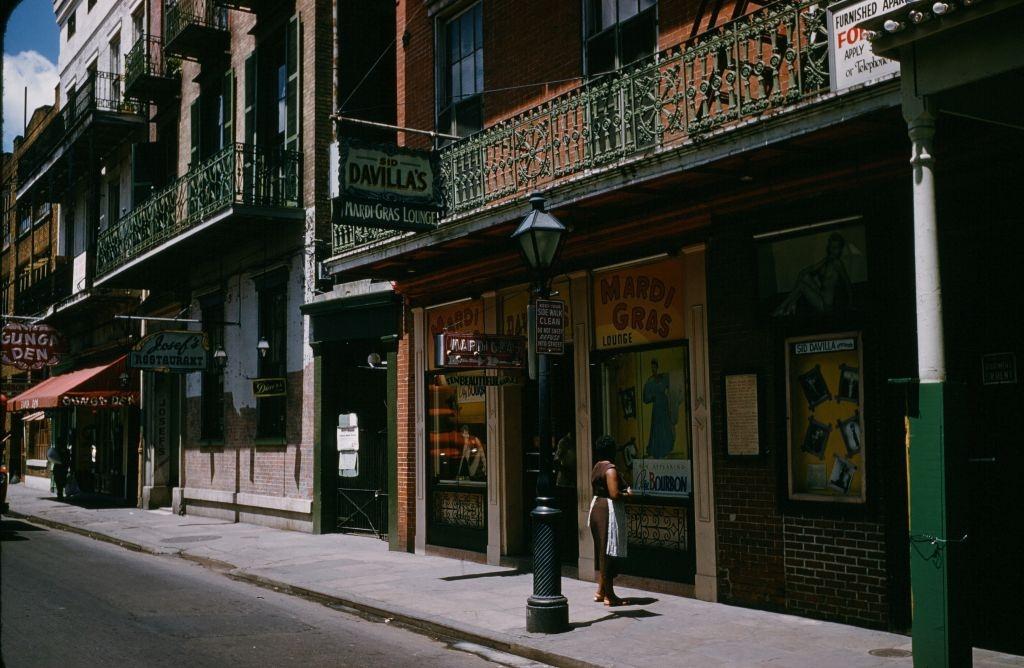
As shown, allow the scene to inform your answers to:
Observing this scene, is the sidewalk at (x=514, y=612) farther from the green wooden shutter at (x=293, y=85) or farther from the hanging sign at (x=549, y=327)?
the green wooden shutter at (x=293, y=85)

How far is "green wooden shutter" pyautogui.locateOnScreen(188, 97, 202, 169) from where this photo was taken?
74.8 feet

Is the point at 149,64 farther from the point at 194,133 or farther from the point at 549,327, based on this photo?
the point at 549,327

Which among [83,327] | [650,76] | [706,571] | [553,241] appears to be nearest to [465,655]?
[706,571]

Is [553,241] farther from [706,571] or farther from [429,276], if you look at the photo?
[429,276]

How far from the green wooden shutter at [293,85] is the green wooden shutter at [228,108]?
8.39 feet

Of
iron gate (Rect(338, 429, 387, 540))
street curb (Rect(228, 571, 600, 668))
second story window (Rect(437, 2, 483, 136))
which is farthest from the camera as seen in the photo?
iron gate (Rect(338, 429, 387, 540))

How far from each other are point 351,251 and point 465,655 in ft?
25.6

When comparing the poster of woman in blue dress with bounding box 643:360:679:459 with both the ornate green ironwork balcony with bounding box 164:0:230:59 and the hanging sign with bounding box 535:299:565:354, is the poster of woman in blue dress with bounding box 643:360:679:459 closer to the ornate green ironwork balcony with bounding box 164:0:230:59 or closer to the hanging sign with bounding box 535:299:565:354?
the hanging sign with bounding box 535:299:565:354

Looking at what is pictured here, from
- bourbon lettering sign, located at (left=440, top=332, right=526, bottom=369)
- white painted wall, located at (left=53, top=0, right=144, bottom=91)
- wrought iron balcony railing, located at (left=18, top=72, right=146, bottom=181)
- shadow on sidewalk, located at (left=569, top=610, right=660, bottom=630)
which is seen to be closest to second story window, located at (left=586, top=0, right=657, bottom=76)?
bourbon lettering sign, located at (left=440, top=332, right=526, bottom=369)

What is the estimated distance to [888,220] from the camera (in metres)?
8.79

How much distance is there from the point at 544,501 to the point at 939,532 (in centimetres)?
389

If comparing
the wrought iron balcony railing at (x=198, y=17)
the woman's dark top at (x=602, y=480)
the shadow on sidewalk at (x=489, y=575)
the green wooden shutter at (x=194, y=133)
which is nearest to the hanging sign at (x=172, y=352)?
the green wooden shutter at (x=194, y=133)

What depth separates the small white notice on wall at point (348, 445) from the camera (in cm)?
1667

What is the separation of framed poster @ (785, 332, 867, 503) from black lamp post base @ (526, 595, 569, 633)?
2.54 m
